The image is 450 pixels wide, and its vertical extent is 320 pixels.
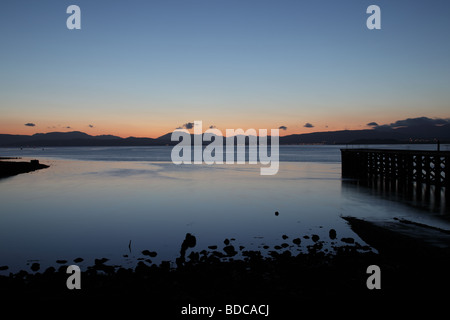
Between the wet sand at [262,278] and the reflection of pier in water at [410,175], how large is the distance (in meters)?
10.6

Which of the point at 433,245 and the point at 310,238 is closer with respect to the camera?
the point at 433,245

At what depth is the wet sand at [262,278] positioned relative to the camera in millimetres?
7129

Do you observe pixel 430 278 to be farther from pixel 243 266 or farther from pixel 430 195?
pixel 430 195

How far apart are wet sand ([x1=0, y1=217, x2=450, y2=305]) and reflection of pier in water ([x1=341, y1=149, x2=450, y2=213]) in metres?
10.6

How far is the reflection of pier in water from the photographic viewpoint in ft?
72.1

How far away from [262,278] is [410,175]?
1094 inches

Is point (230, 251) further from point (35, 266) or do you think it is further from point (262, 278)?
point (35, 266)

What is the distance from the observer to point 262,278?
805cm

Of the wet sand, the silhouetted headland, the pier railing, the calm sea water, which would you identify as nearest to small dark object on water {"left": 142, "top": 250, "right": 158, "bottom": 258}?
the calm sea water

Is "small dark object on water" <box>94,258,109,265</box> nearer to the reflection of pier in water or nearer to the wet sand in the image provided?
the wet sand

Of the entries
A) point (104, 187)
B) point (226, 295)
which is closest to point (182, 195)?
point (104, 187)

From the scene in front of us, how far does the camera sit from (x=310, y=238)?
12.8m

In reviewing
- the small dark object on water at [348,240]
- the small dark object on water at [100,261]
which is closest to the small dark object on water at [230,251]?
the small dark object on water at [100,261]
